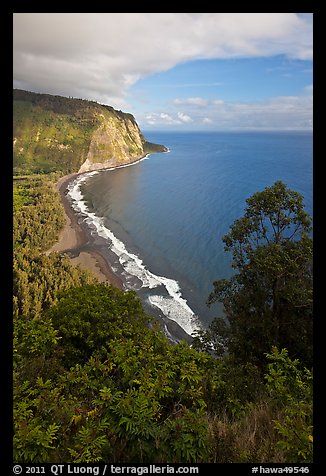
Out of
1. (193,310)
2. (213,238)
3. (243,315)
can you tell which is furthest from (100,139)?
(243,315)

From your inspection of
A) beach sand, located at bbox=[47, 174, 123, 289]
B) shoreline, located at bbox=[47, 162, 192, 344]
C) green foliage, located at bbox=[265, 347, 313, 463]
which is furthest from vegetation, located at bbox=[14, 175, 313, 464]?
beach sand, located at bbox=[47, 174, 123, 289]

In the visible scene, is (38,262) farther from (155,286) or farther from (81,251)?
(155,286)

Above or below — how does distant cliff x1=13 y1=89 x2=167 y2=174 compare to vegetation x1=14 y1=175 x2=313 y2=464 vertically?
above

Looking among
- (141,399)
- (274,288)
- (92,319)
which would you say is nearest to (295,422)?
(141,399)

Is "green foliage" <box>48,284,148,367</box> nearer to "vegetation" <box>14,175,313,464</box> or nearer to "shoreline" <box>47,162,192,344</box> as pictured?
"vegetation" <box>14,175,313,464</box>

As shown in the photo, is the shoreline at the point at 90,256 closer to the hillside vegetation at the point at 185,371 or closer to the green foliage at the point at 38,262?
the green foliage at the point at 38,262

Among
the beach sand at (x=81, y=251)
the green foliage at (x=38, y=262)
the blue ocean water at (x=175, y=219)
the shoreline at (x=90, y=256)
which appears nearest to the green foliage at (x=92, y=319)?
the green foliage at (x=38, y=262)
